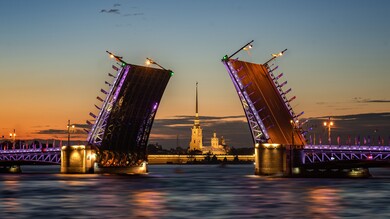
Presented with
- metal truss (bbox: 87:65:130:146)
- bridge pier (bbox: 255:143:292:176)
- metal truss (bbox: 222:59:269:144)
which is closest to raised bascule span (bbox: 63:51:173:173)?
metal truss (bbox: 87:65:130:146)

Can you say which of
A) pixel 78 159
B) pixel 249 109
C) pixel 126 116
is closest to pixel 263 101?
pixel 249 109

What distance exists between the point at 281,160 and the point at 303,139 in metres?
6.29

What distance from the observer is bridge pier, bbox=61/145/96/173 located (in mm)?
96938

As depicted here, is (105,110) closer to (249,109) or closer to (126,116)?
(126,116)

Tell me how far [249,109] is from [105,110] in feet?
53.5

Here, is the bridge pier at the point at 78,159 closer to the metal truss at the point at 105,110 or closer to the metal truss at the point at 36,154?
the metal truss at the point at 105,110

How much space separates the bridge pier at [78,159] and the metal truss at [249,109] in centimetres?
2072

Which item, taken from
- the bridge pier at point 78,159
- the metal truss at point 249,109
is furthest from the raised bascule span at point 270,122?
the bridge pier at point 78,159

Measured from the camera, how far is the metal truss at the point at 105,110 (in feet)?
268

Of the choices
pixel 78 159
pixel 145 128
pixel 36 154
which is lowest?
pixel 78 159

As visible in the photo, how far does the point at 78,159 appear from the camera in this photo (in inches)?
3878

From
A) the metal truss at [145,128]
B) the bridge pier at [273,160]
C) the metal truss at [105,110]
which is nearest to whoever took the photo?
the metal truss at [105,110]

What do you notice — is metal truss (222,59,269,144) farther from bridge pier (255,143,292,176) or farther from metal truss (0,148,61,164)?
metal truss (0,148,61,164)

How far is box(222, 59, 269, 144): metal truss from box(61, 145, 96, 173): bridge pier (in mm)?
20721
